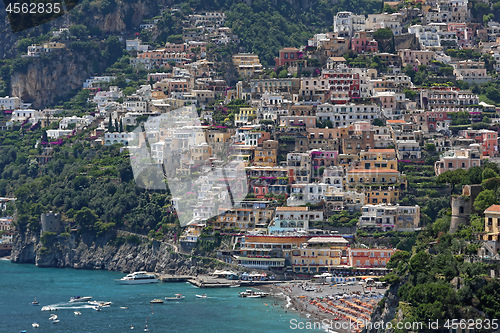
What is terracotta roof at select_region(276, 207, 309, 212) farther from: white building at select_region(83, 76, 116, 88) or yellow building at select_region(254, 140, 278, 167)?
white building at select_region(83, 76, 116, 88)

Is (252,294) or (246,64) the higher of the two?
(246,64)

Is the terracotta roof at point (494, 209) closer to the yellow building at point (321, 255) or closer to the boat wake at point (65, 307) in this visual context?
the yellow building at point (321, 255)

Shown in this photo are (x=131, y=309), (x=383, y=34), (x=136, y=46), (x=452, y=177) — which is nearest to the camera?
(x=131, y=309)

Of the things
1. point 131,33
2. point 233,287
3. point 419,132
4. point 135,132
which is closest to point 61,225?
point 135,132

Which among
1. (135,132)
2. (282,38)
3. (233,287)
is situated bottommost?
(233,287)

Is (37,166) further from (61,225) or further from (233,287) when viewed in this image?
(233,287)

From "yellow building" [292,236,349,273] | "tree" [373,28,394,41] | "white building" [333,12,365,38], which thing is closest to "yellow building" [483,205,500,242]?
"yellow building" [292,236,349,273]

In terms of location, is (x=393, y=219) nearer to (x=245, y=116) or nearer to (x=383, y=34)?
(x=245, y=116)

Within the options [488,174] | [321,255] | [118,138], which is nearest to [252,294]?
[321,255]
